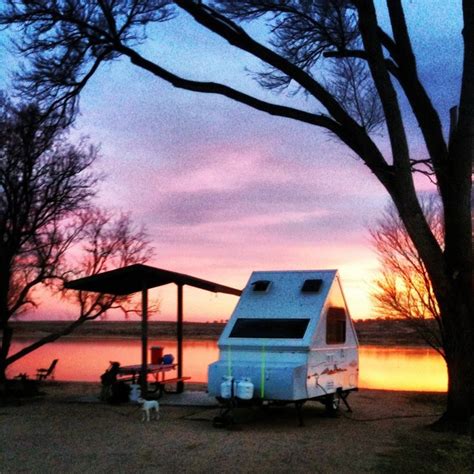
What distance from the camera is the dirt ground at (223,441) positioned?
872 centimetres

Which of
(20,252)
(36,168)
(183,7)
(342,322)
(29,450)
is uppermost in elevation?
(183,7)

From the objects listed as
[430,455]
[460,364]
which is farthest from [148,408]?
[460,364]

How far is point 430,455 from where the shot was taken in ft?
30.7

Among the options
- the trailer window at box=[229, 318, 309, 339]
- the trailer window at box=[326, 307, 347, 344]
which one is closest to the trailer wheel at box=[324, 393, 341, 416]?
the trailer window at box=[326, 307, 347, 344]

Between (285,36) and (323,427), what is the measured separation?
7.17 metres

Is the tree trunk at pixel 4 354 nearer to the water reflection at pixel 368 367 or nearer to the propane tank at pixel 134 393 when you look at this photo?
the propane tank at pixel 134 393

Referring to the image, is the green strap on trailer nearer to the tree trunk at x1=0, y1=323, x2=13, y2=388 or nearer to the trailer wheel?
the trailer wheel

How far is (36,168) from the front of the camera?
16031 millimetres

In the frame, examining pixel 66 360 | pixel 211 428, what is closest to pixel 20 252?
pixel 211 428

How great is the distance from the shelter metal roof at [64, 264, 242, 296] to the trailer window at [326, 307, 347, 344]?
11.5ft

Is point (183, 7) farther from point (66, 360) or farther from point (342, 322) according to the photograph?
point (66, 360)

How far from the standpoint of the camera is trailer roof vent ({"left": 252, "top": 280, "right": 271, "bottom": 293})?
13266 millimetres

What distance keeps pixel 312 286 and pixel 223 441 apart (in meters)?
3.68

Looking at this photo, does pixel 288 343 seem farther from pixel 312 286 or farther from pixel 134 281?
pixel 134 281
